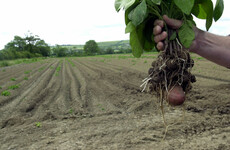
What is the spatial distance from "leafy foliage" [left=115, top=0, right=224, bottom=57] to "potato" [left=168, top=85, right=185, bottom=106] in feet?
1.72

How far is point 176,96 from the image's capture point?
188cm

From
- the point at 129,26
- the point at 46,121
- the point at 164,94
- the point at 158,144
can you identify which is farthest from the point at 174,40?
the point at 46,121

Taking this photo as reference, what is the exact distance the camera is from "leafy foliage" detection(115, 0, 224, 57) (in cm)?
169

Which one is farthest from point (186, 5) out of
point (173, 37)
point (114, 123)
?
point (114, 123)

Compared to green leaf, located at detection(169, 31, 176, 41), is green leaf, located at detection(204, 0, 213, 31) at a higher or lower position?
higher

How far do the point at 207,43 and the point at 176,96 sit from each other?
69 cm

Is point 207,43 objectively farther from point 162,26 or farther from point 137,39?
point 137,39

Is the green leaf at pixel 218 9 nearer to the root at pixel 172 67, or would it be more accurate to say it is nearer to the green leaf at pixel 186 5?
the green leaf at pixel 186 5

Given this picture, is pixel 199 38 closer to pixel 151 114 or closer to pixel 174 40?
pixel 174 40

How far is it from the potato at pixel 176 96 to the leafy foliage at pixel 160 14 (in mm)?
525

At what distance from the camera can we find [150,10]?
1.90 m

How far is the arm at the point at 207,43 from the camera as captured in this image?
176cm

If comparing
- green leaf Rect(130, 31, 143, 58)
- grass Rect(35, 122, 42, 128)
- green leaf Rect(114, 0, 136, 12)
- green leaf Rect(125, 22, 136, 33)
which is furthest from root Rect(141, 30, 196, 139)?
grass Rect(35, 122, 42, 128)

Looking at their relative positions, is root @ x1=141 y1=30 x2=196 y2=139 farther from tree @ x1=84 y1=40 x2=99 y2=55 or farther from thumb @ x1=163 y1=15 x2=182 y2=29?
tree @ x1=84 y1=40 x2=99 y2=55
